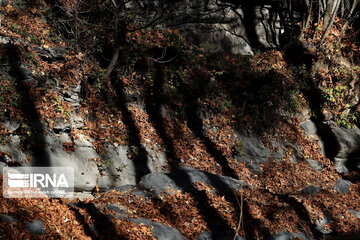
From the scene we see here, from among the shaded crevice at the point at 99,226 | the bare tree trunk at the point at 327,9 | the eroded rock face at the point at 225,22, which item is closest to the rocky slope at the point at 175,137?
the shaded crevice at the point at 99,226

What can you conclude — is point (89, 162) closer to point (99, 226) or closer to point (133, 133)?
point (133, 133)

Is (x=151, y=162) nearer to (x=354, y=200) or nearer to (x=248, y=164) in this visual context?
(x=248, y=164)

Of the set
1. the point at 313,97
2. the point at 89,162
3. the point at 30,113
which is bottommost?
the point at 89,162

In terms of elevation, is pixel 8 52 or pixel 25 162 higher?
pixel 8 52

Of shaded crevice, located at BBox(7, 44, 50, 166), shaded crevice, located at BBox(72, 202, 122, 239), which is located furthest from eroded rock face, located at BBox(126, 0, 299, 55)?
shaded crevice, located at BBox(72, 202, 122, 239)

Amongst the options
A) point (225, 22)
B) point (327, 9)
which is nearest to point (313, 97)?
point (327, 9)

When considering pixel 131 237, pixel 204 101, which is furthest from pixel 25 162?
pixel 204 101

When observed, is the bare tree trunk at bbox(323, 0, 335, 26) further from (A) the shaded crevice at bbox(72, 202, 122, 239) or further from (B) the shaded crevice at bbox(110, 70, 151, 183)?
(A) the shaded crevice at bbox(72, 202, 122, 239)

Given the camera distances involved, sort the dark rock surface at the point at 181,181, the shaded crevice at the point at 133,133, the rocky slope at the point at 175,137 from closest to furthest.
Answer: the rocky slope at the point at 175,137
the dark rock surface at the point at 181,181
the shaded crevice at the point at 133,133

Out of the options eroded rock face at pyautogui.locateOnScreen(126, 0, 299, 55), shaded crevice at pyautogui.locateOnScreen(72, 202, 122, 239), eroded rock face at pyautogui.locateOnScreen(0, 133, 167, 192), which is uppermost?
eroded rock face at pyautogui.locateOnScreen(126, 0, 299, 55)

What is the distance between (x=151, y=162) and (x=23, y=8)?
6.26 meters

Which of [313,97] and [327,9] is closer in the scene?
[313,97]

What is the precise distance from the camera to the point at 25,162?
5.57 m

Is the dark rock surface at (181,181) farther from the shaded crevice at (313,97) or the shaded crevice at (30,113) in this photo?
the shaded crevice at (313,97)
